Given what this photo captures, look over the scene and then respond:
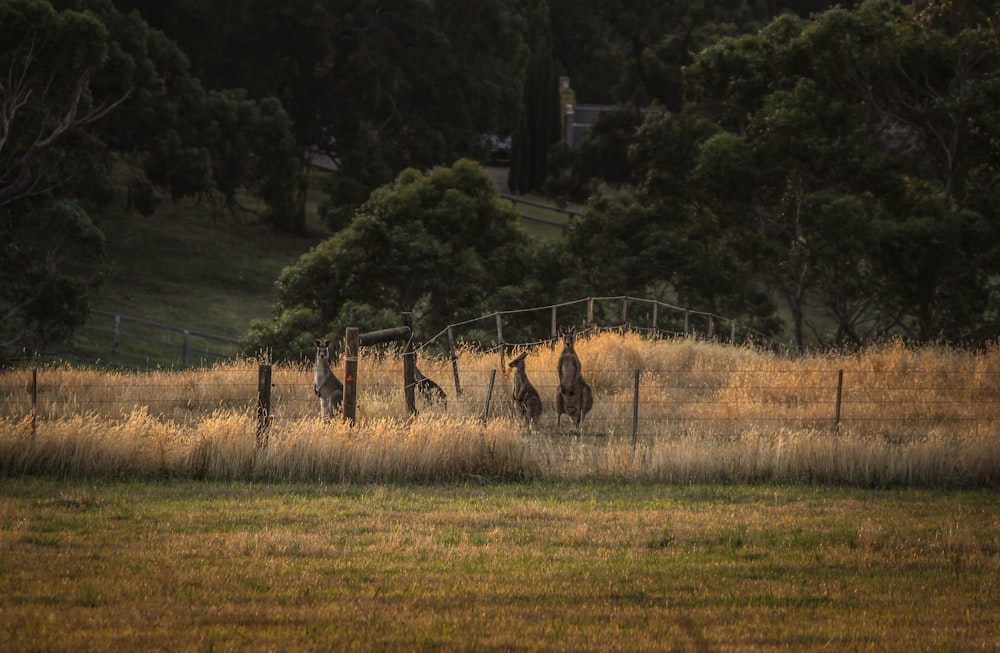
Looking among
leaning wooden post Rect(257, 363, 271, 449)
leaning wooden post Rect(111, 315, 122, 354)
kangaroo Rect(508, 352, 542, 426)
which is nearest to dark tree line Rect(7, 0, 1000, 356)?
leaning wooden post Rect(111, 315, 122, 354)

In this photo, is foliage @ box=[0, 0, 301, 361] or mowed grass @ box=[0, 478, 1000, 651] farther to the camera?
foliage @ box=[0, 0, 301, 361]

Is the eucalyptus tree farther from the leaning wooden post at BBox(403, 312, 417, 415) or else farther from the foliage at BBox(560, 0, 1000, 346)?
the leaning wooden post at BBox(403, 312, 417, 415)

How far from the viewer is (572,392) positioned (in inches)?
791

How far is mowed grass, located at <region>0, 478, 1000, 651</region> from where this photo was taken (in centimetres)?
977

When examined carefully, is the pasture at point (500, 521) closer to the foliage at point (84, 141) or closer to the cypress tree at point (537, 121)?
the foliage at point (84, 141)

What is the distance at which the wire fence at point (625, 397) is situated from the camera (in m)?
19.7

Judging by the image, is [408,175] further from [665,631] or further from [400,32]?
[665,631]

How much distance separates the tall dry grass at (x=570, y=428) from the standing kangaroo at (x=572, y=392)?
0.31m

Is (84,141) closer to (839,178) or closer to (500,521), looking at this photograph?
(839,178)

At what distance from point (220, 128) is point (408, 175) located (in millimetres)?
13483

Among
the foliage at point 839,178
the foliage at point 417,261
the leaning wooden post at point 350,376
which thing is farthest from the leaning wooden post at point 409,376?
the foliage at point 839,178

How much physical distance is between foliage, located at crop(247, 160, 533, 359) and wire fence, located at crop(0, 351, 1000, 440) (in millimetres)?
10766

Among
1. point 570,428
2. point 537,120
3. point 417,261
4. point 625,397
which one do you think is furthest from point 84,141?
point 537,120

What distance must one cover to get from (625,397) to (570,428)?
2.54m
